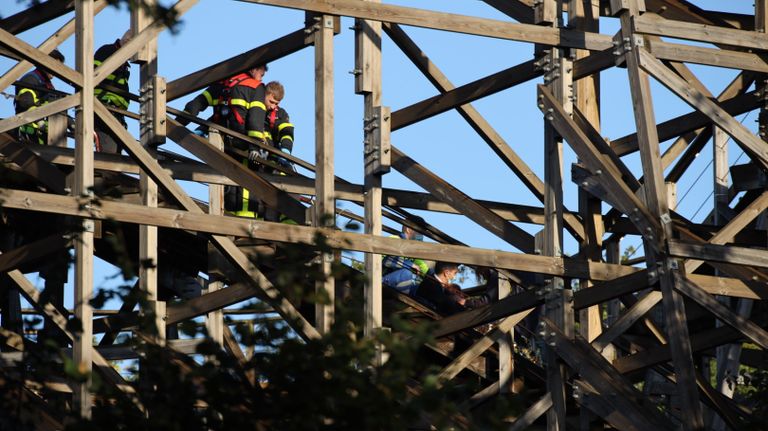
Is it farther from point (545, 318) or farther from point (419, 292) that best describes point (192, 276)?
point (545, 318)

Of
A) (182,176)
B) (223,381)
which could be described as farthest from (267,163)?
(223,381)

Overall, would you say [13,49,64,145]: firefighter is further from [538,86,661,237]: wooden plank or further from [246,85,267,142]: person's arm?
[538,86,661,237]: wooden plank

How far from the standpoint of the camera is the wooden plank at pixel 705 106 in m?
11.5

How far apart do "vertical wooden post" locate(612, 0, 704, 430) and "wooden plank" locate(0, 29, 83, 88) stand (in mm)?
3989

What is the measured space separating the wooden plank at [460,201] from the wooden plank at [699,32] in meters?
1.78

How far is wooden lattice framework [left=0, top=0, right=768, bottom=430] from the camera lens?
35.0 feet

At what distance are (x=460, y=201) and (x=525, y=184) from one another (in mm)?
961

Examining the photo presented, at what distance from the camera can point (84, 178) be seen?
397 inches

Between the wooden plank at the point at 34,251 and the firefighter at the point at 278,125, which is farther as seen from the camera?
the firefighter at the point at 278,125

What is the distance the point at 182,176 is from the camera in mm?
12359

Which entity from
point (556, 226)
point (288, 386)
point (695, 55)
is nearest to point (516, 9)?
point (695, 55)

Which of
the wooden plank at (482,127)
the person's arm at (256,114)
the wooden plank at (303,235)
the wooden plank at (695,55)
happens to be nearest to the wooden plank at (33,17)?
the wooden plank at (303,235)

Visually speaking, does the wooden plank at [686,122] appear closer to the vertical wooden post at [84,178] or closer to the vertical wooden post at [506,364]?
the vertical wooden post at [506,364]

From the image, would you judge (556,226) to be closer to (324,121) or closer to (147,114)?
(324,121)
